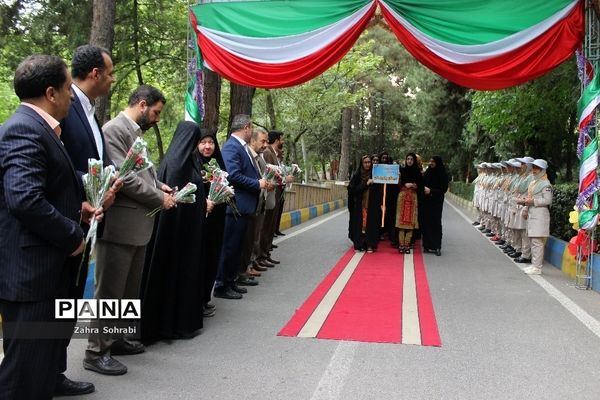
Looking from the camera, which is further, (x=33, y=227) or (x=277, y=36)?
(x=277, y=36)

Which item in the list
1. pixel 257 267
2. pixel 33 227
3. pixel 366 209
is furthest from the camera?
pixel 366 209

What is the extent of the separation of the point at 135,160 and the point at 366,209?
7.21 meters

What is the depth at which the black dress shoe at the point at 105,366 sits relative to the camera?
3.81 meters

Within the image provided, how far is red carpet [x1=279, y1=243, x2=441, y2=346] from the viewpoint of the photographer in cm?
493

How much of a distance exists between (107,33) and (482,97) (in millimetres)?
9802

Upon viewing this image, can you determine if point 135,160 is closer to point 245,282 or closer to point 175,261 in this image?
point 175,261

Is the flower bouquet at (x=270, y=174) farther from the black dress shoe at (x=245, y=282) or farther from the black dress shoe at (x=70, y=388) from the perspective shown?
the black dress shoe at (x=70, y=388)

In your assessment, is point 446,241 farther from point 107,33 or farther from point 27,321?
point 27,321

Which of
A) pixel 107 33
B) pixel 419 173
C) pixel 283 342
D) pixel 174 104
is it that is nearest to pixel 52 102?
pixel 283 342

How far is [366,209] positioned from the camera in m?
10.2

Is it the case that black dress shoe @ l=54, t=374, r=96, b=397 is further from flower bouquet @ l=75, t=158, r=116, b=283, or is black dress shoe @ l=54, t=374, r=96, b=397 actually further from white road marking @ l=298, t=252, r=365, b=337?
white road marking @ l=298, t=252, r=365, b=337

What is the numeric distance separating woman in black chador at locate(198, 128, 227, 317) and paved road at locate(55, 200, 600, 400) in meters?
0.36

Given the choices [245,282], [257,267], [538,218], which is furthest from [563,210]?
[245,282]

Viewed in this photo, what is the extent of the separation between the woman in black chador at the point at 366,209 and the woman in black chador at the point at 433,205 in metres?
0.96
